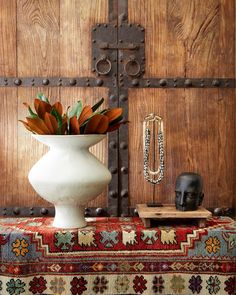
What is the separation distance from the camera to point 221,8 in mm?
1983

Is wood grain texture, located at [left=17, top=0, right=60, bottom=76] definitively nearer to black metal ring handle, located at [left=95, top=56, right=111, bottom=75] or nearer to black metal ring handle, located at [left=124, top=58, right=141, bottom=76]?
black metal ring handle, located at [left=95, top=56, right=111, bottom=75]

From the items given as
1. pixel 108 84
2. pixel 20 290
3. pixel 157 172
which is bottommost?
pixel 20 290

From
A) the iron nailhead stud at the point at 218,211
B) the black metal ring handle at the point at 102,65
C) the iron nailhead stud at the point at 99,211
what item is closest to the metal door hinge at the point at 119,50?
the black metal ring handle at the point at 102,65

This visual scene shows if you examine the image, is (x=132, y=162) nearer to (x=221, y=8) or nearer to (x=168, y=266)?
(x=168, y=266)

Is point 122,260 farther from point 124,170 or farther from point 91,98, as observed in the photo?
point 91,98

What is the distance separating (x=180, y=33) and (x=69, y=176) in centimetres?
73

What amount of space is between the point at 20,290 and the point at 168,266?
1.50ft

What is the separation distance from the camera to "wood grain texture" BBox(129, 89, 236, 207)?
1.98m

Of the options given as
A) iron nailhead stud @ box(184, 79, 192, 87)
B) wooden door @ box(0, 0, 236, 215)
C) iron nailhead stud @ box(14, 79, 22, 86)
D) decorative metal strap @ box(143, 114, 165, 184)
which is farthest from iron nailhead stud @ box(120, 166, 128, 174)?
iron nailhead stud @ box(14, 79, 22, 86)

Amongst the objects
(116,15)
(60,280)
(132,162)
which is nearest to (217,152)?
(132,162)

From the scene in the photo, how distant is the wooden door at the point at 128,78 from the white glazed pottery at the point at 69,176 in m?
0.31

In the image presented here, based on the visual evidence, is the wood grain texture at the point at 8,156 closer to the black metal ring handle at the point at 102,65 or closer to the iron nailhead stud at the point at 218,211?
the black metal ring handle at the point at 102,65

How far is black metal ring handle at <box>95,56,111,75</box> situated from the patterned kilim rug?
2.06 ft

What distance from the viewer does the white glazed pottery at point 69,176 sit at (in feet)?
5.34
